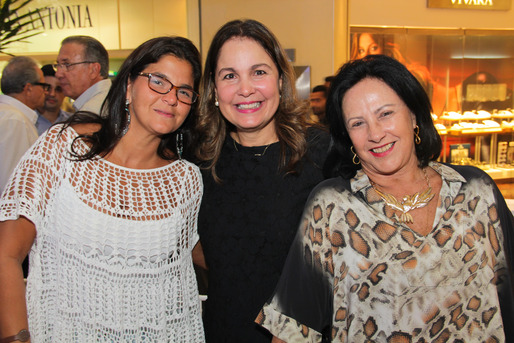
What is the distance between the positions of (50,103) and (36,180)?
13.1ft

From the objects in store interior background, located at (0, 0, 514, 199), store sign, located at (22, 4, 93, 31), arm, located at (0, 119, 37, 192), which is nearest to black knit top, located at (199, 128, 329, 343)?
arm, located at (0, 119, 37, 192)

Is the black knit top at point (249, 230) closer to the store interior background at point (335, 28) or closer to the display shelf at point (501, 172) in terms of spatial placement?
the store interior background at point (335, 28)

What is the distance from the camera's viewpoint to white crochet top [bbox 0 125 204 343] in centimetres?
174

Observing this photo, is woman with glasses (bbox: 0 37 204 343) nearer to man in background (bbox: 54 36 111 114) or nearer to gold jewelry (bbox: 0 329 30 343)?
gold jewelry (bbox: 0 329 30 343)

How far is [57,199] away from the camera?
5.73 ft

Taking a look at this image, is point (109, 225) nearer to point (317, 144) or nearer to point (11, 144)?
point (317, 144)

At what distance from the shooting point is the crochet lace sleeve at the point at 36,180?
1658mm

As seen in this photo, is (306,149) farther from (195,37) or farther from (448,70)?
(448,70)

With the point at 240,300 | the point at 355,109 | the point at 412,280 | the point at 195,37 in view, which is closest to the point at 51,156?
the point at 240,300

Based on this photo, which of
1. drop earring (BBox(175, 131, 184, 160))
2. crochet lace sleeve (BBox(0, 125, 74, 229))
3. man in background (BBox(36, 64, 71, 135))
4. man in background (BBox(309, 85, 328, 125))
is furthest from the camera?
man in background (BBox(309, 85, 328, 125))

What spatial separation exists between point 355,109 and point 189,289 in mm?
1018

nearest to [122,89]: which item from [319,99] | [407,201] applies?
[407,201]

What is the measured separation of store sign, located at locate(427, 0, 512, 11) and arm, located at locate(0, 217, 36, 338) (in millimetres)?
5752

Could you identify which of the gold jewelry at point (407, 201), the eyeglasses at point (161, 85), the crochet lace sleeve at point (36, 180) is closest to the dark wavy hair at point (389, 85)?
the gold jewelry at point (407, 201)
